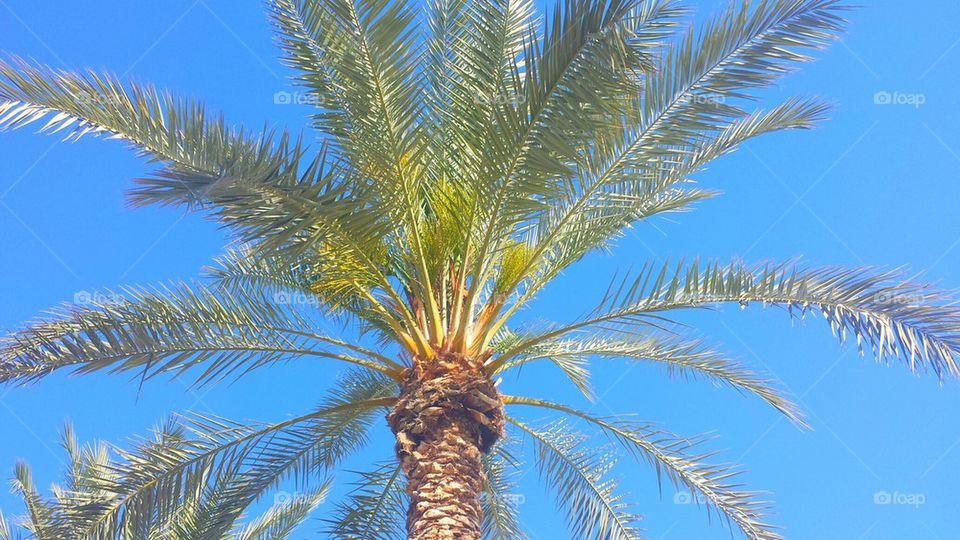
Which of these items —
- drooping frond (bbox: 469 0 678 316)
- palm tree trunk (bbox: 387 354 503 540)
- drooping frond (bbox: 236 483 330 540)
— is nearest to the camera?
drooping frond (bbox: 469 0 678 316)

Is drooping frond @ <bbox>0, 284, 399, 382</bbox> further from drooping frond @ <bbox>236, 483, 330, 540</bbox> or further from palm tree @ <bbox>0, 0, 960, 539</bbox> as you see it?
drooping frond @ <bbox>236, 483, 330, 540</bbox>

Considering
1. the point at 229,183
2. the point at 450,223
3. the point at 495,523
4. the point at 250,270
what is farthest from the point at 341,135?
the point at 495,523

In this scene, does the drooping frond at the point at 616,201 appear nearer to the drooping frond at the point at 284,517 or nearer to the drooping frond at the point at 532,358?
the drooping frond at the point at 532,358

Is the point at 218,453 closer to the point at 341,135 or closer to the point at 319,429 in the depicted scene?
the point at 319,429

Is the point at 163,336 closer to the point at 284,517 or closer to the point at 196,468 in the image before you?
the point at 196,468

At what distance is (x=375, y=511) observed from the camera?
8328 mm

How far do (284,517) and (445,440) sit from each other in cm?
573

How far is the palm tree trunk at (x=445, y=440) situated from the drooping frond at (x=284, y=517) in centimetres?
527

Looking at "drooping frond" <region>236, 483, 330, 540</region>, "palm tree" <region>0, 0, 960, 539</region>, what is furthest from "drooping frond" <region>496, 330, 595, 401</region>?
"drooping frond" <region>236, 483, 330, 540</region>

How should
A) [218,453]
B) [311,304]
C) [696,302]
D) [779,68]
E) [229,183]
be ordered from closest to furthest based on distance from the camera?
[229,183]
[779,68]
[696,302]
[218,453]
[311,304]

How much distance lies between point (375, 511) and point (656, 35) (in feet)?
16.1

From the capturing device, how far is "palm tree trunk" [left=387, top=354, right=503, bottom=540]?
257 inches

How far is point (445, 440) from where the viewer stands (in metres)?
6.70

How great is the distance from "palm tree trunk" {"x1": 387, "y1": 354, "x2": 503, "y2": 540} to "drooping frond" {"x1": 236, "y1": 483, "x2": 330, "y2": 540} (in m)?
5.27
